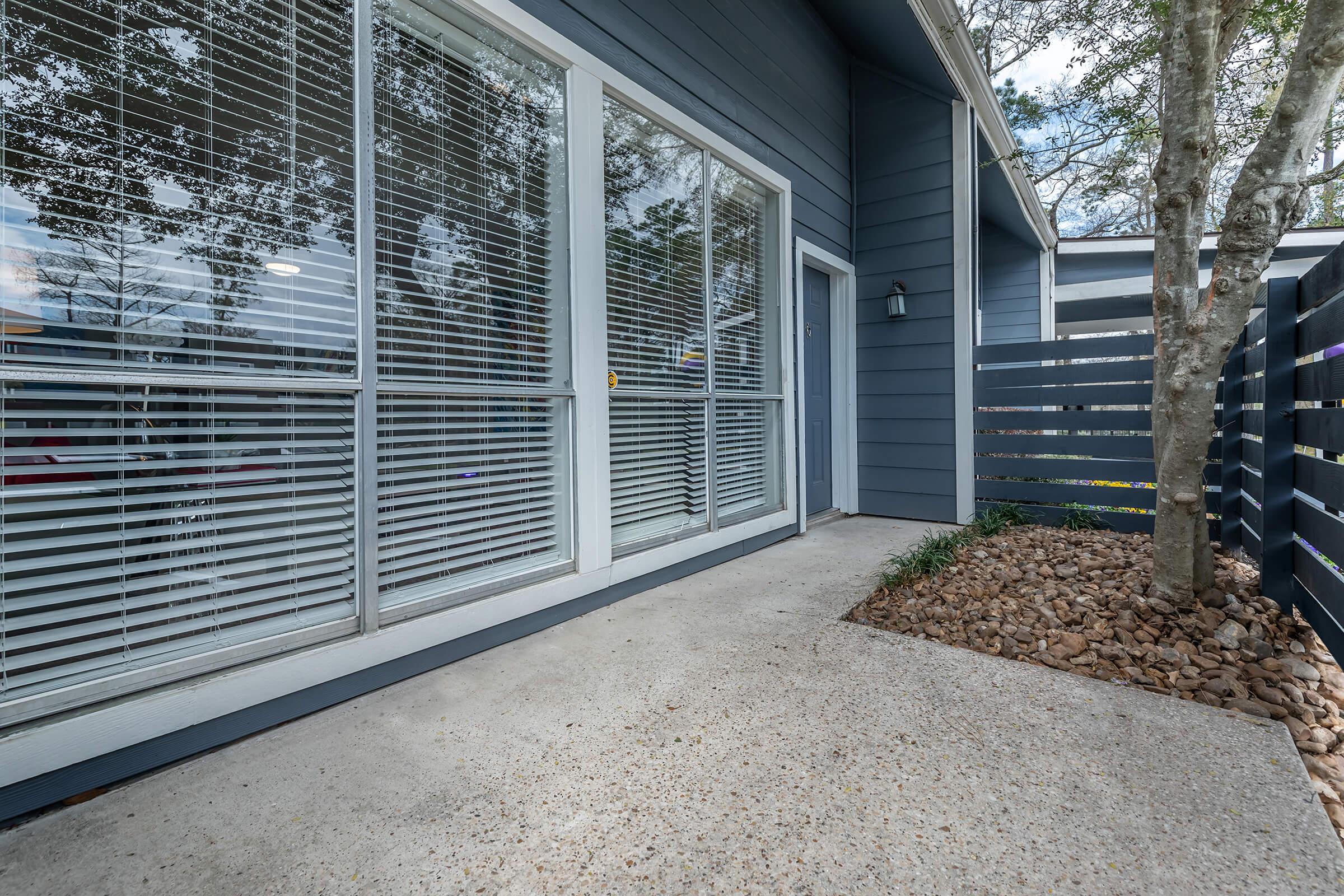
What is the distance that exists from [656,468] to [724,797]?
1833 mm

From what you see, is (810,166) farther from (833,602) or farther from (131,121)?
(131,121)

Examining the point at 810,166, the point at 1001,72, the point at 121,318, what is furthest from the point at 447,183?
the point at 1001,72

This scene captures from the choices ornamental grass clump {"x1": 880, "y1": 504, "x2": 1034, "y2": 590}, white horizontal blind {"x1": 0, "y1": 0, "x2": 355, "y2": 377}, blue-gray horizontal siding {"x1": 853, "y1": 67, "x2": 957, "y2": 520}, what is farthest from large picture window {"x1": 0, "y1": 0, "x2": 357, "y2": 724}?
blue-gray horizontal siding {"x1": 853, "y1": 67, "x2": 957, "y2": 520}

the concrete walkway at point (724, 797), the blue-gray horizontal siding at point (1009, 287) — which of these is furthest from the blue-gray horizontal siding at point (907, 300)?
the blue-gray horizontal siding at point (1009, 287)

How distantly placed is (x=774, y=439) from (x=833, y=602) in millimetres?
1480

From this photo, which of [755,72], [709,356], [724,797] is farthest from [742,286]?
[724,797]

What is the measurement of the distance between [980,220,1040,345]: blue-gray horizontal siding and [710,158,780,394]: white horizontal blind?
4994 mm

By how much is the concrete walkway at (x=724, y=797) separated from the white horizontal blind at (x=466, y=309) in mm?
527

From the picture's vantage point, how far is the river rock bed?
5.42ft

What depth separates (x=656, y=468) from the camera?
9.87 feet

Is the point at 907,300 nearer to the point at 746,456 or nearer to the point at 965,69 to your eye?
the point at 965,69

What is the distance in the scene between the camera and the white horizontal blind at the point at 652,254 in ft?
9.00

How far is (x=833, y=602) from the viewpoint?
2.64m

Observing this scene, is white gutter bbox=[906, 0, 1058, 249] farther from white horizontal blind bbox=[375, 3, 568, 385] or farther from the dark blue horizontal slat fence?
white horizontal blind bbox=[375, 3, 568, 385]
